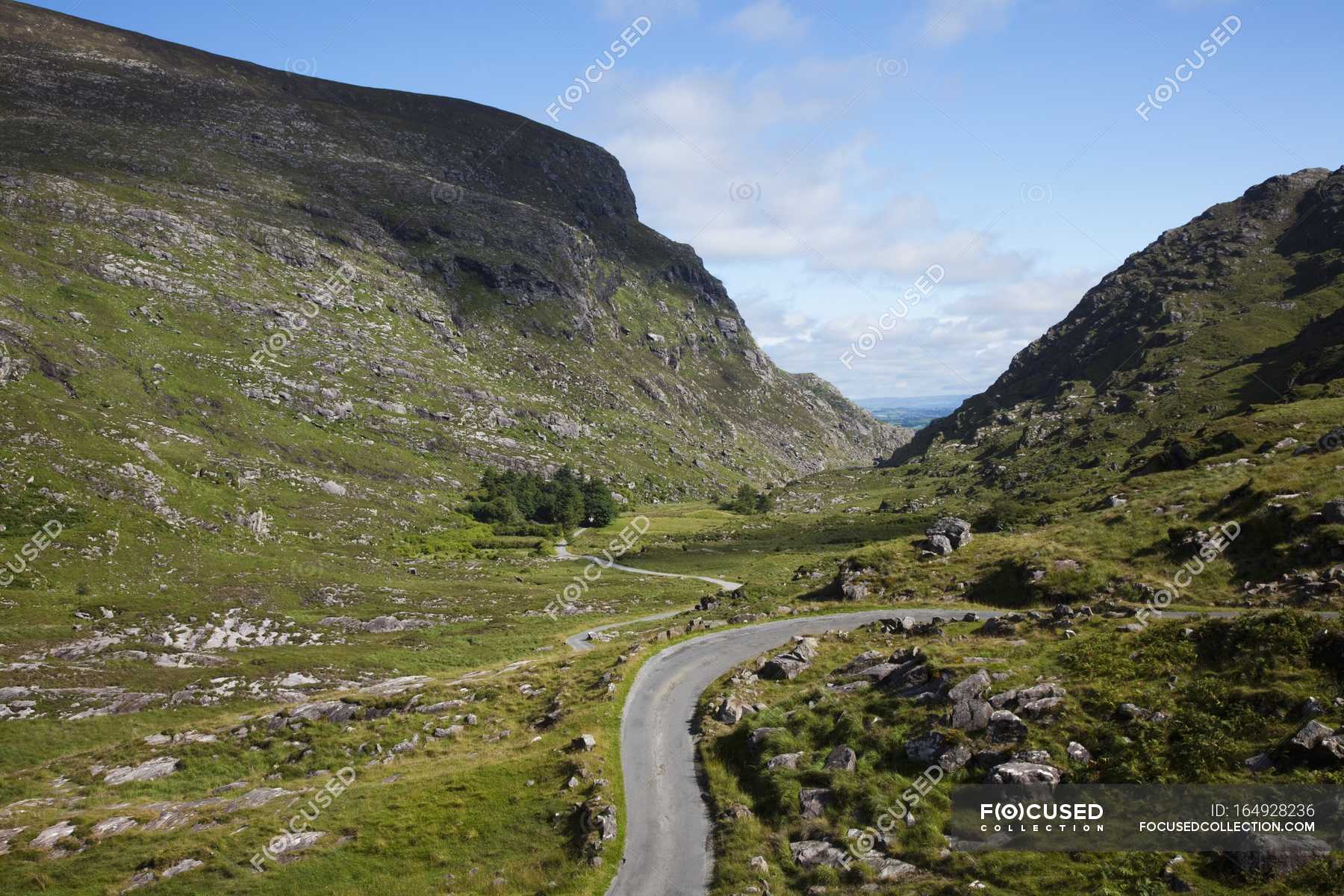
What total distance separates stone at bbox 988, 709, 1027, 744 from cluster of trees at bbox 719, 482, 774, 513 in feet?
459

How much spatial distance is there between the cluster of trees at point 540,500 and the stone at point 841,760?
336 feet

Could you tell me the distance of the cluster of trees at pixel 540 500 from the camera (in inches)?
4843

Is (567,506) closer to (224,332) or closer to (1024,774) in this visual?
(224,332)

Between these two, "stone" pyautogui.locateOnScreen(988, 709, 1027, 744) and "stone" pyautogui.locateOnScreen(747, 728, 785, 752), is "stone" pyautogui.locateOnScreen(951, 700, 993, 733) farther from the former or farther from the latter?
"stone" pyautogui.locateOnScreen(747, 728, 785, 752)

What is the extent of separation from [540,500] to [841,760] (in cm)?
11524

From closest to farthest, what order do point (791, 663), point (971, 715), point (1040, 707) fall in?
point (1040, 707) → point (971, 715) → point (791, 663)

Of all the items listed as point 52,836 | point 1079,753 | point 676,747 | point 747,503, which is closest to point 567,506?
point 747,503

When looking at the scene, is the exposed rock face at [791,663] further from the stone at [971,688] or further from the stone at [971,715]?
the stone at [971,715]

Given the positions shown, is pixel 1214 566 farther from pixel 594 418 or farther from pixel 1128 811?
pixel 594 418

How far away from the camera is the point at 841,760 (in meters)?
24.0

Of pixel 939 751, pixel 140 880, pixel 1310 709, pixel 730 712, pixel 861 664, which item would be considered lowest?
pixel 140 880

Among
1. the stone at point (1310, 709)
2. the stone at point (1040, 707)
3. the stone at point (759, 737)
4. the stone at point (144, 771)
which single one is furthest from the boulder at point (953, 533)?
the stone at point (144, 771)

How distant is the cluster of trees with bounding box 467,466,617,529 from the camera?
123000mm

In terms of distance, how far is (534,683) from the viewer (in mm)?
42625
